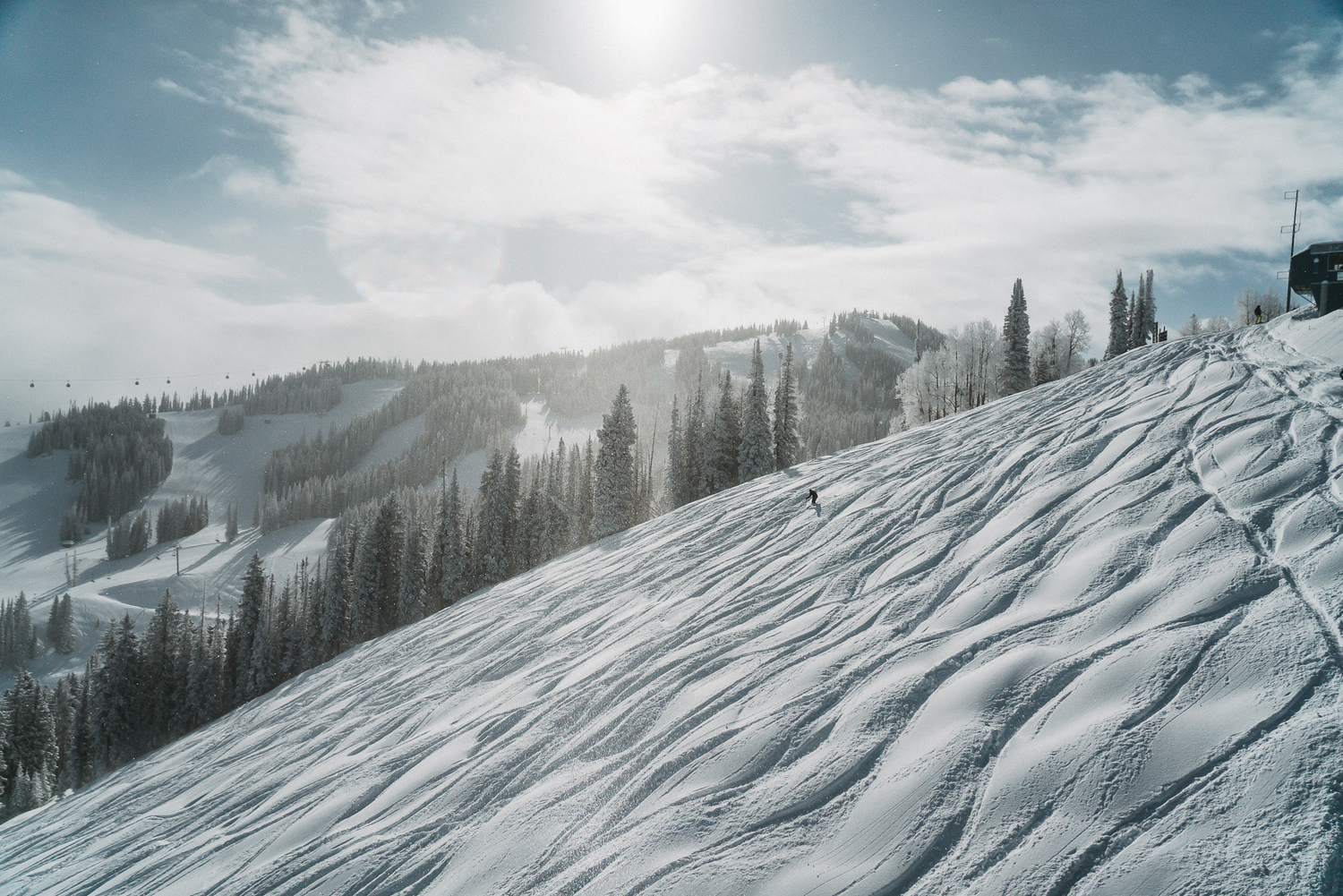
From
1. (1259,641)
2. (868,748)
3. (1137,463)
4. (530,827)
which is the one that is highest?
(1137,463)

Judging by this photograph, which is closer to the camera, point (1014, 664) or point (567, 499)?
point (1014, 664)

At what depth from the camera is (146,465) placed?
147 metres

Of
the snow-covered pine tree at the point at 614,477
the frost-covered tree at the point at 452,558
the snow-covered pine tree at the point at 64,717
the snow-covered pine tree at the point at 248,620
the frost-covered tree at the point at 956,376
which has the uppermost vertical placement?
the frost-covered tree at the point at 956,376

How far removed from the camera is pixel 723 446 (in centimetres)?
4212

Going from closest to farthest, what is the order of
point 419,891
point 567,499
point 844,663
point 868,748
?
point 868,748
point 419,891
point 844,663
point 567,499

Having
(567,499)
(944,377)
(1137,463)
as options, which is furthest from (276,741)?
(944,377)

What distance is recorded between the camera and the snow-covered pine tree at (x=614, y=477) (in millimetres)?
39312

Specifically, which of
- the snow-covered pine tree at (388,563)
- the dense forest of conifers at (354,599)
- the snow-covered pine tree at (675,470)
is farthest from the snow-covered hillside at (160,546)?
the snow-covered pine tree at (675,470)

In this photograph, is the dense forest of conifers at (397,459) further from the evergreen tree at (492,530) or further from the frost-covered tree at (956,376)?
the frost-covered tree at (956,376)

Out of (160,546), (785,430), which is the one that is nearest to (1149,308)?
(785,430)

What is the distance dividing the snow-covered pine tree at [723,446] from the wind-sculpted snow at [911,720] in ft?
92.6

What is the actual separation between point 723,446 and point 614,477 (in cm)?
809

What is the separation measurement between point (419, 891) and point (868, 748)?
4.51 metres

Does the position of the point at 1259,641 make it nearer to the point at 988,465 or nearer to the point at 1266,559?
the point at 1266,559
